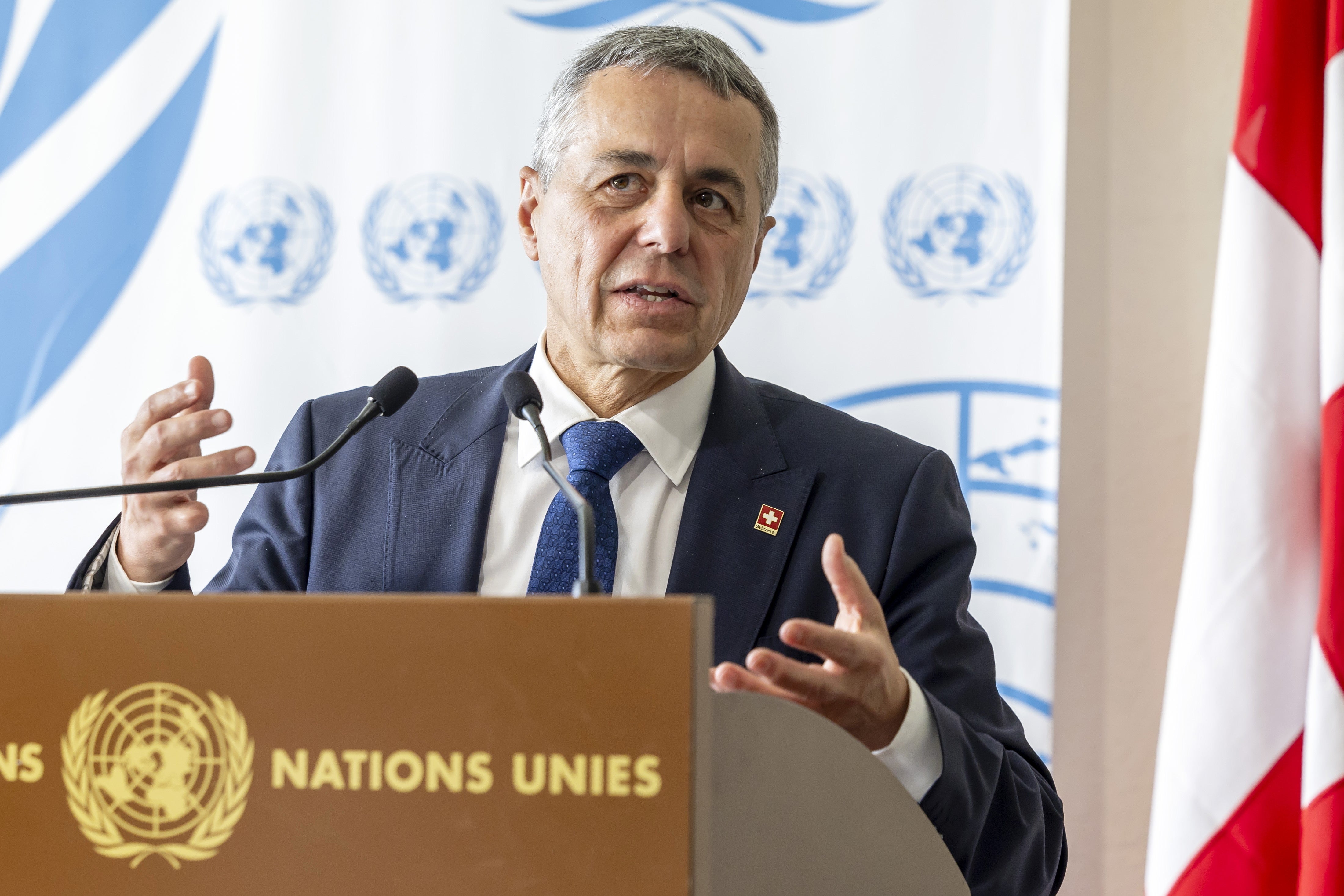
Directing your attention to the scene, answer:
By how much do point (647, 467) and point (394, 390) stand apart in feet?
1.77

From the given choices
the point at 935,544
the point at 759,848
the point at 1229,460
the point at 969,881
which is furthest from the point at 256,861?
the point at 1229,460

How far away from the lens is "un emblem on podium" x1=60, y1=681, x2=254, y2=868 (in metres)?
0.66

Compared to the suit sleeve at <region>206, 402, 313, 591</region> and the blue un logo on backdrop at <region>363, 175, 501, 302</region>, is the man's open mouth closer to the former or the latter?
the suit sleeve at <region>206, 402, 313, 591</region>

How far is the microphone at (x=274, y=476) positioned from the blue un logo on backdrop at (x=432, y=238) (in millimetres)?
1128

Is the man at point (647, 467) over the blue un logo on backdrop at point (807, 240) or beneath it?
beneath

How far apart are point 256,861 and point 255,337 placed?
182 cm

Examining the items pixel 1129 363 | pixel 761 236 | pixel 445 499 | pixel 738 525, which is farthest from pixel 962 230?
pixel 445 499

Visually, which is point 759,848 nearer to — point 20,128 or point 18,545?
point 18,545

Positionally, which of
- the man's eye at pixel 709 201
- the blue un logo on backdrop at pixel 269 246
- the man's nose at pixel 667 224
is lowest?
the man's nose at pixel 667 224

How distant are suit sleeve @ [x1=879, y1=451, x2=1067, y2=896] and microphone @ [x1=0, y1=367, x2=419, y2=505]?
62 cm

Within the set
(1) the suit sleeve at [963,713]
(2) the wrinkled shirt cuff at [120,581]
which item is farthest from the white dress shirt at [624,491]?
(1) the suit sleeve at [963,713]

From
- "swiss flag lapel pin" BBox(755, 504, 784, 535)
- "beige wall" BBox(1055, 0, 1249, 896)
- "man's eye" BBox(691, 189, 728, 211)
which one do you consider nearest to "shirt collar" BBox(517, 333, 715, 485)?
"swiss flag lapel pin" BBox(755, 504, 784, 535)

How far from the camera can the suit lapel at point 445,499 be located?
58.8 inches

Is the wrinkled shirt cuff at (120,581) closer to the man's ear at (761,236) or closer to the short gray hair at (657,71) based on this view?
the short gray hair at (657,71)
